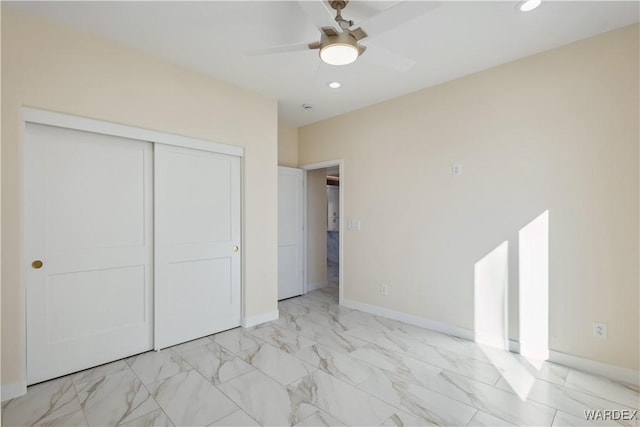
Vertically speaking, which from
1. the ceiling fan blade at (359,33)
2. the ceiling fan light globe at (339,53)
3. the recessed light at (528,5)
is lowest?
the ceiling fan light globe at (339,53)

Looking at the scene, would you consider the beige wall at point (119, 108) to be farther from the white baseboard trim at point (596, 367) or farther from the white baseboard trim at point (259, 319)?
the white baseboard trim at point (596, 367)

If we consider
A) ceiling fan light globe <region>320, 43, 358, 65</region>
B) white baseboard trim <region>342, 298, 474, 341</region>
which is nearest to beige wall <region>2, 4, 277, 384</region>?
white baseboard trim <region>342, 298, 474, 341</region>

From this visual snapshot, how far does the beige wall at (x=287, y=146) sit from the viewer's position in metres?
4.75

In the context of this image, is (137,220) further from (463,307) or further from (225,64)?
(463,307)

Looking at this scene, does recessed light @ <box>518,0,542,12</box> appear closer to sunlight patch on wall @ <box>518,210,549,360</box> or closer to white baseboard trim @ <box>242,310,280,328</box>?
sunlight patch on wall @ <box>518,210,549,360</box>

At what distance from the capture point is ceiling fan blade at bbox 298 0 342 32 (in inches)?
63.7

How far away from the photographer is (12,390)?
211cm

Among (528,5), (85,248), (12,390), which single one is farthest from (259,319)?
(528,5)

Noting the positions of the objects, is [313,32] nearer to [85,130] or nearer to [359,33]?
[359,33]

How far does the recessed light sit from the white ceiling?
0.05 m

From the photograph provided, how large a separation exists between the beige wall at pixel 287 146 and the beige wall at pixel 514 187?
1.14 metres

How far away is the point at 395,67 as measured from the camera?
235 cm

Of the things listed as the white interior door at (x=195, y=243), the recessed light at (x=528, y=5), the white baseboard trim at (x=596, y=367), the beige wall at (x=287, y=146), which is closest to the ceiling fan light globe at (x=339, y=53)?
the recessed light at (x=528, y=5)

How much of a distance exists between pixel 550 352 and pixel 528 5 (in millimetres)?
2714
